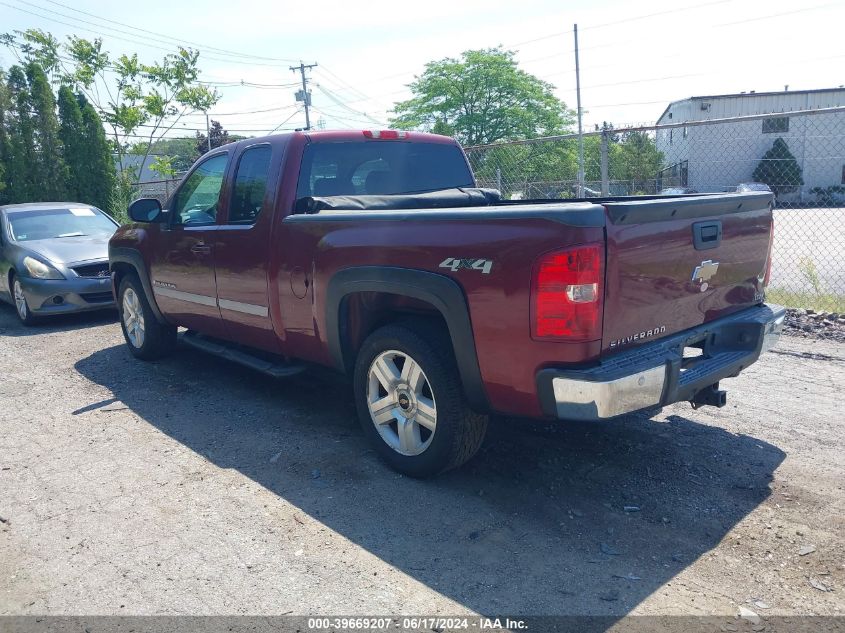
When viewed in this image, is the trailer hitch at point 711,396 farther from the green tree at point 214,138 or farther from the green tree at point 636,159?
the green tree at point 214,138

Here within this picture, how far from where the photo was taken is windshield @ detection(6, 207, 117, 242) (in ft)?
31.7

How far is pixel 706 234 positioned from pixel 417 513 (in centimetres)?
207

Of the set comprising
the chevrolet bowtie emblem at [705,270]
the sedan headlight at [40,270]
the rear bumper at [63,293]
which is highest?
the chevrolet bowtie emblem at [705,270]

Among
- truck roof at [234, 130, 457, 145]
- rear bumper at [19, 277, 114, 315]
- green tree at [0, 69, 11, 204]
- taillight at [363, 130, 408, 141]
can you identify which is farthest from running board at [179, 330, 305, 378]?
green tree at [0, 69, 11, 204]

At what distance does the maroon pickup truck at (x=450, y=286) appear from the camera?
310cm

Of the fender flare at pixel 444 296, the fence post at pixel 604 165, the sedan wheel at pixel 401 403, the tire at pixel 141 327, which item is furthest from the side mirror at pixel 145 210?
the fence post at pixel 604 165

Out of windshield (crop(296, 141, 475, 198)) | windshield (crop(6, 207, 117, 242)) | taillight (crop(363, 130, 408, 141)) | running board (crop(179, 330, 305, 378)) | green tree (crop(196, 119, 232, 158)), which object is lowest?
running board (crop(179, 330, 305, 378))

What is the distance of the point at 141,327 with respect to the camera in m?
6.76

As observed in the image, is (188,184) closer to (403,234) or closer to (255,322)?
(255,322)

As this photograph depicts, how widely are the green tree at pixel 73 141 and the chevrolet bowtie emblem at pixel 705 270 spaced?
17891 mm

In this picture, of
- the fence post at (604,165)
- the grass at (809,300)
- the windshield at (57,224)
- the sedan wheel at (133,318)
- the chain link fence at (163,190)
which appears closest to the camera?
the sedan wheel at (133,318)

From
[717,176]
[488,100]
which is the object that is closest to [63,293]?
[717,176]

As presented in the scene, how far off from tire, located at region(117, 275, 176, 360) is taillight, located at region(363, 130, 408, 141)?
9.35 ft

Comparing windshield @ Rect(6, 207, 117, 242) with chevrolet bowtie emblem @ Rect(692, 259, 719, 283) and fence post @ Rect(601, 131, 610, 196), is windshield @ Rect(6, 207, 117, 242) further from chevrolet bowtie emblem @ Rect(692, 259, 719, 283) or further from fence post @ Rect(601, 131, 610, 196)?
chevrolet bowtie emblem @ Rect(692, 259, 719, 283)
